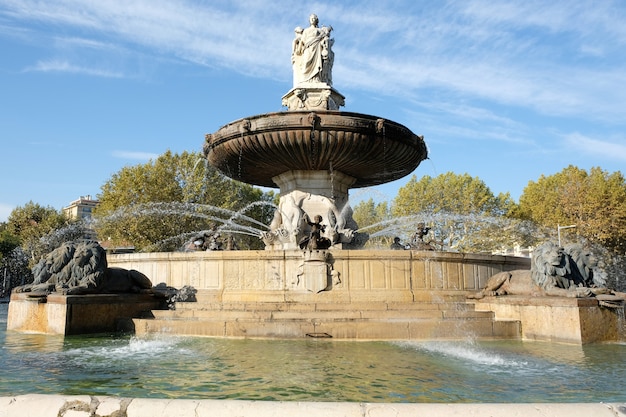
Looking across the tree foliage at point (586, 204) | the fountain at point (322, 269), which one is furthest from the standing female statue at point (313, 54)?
the tree foliage at point (586, 204)

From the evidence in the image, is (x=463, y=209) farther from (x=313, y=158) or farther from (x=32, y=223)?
(x=32, y=223)

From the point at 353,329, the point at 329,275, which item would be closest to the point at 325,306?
the point at 329,275

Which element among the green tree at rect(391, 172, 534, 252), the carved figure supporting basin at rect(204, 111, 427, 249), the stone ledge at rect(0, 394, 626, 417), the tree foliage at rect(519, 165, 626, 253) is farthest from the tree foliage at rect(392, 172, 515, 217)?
the stone ledge at rect(0, 394, 626, 417)

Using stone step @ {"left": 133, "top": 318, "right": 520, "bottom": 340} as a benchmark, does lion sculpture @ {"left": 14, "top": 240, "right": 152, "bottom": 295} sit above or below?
above

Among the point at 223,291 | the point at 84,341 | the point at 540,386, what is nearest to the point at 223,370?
the point at 540,386

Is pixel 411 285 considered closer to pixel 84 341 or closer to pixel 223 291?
pixel 223 291

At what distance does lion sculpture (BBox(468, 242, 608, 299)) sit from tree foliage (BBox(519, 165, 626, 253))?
26.5 metres

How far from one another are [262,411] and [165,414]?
59 centimetres

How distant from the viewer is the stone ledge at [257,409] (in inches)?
115

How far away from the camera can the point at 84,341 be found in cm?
762

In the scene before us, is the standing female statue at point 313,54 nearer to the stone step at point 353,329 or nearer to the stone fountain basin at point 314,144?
the stone fountain basin at point 314,144

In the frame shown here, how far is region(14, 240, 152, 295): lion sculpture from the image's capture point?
342 inches

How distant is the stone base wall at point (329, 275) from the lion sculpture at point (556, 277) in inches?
42.3

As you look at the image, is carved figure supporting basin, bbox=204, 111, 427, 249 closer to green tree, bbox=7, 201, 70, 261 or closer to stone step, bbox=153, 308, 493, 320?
stone step, bbox=153, 308, 493, 320
